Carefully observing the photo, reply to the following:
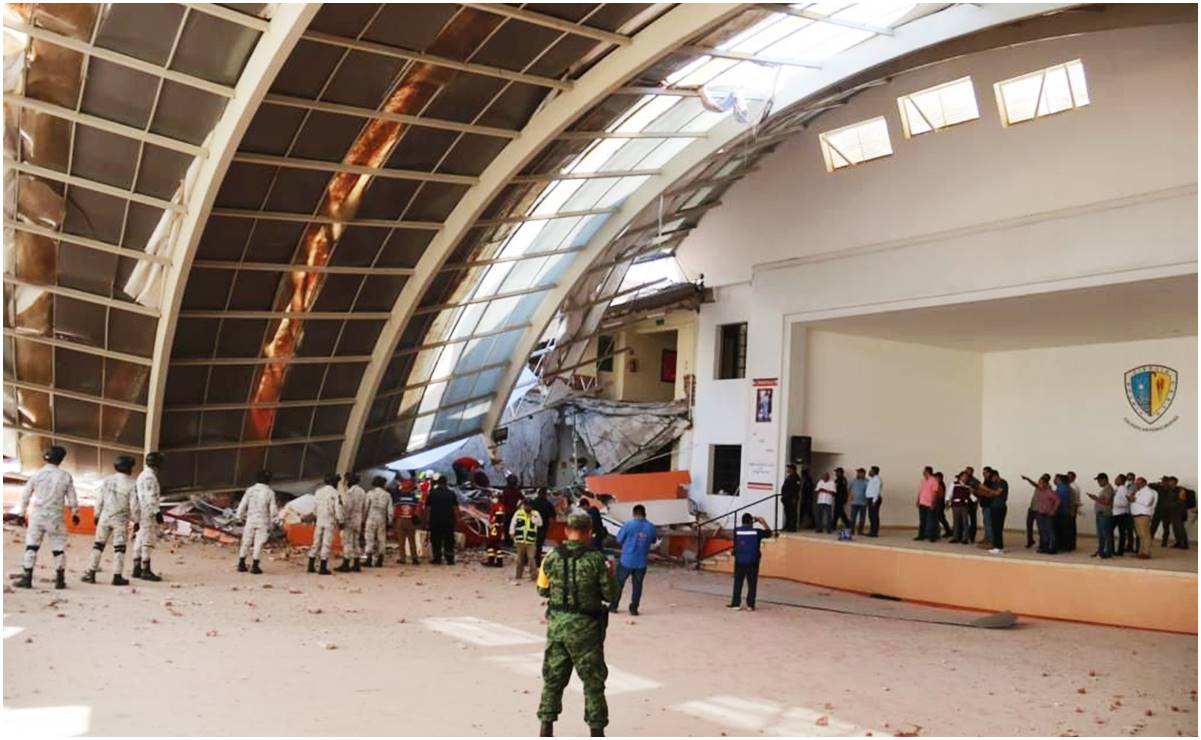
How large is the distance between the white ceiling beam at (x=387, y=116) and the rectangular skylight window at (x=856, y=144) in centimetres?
759

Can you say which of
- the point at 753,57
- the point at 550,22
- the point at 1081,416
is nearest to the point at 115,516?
the point at 550,22

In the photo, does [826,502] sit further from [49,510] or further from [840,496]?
[49,510]

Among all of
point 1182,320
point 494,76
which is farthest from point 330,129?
point 1182,320

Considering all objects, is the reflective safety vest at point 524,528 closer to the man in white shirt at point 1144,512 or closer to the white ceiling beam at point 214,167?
the white ceiling beam at point 214,167

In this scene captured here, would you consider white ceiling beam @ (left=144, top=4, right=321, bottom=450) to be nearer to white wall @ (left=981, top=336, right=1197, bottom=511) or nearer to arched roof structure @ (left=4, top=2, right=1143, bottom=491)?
arched roof structure @ (left=4, top=2, right=1143, bottom=491)

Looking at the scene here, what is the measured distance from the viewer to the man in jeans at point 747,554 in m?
14.6

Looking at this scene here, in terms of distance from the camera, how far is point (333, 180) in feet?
63.2

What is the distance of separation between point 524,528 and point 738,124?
965 centimetres

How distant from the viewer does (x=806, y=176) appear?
23.6 m

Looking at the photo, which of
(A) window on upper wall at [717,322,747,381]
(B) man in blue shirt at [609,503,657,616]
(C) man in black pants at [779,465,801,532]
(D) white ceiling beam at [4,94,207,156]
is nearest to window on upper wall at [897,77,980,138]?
(A) window on upper wall at [717,322,747,381]

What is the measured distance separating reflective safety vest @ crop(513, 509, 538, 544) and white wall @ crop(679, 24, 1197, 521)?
27.4 feet

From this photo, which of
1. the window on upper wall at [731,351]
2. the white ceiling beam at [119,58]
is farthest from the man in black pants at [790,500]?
the white ceiling beam at [119,58]

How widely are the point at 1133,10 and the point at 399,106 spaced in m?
12.1

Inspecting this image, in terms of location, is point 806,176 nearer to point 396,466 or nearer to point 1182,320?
point 1182,320
